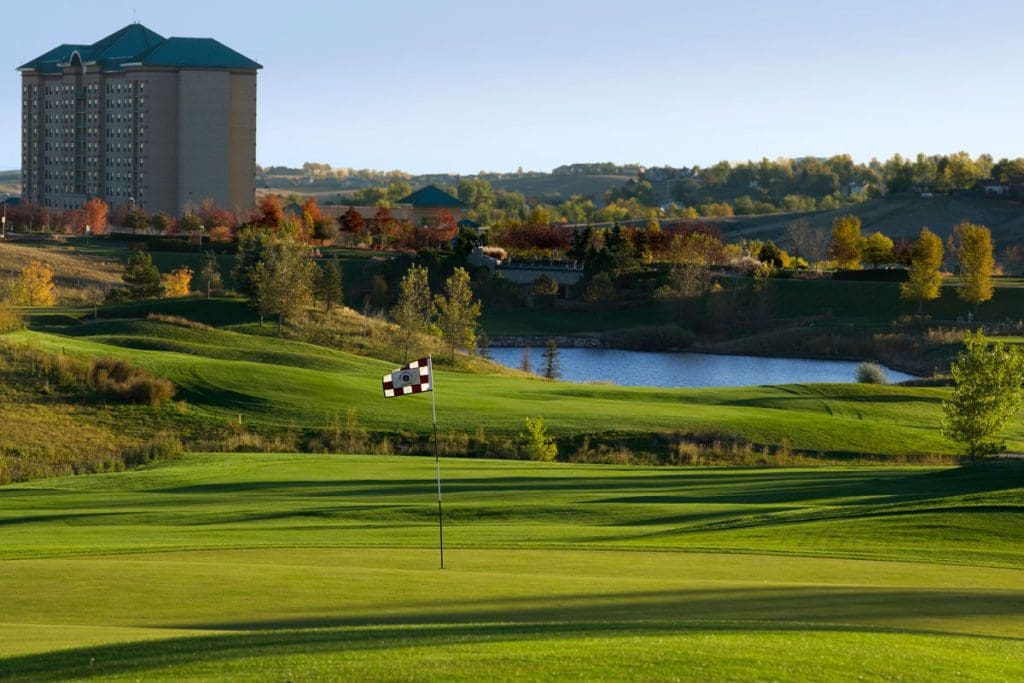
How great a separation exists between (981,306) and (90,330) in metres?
66.5

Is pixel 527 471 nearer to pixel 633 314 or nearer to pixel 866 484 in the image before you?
pixel 866 484

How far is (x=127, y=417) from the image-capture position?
45.2m

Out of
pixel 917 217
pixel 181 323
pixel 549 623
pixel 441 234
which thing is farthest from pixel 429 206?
pixel 549 623

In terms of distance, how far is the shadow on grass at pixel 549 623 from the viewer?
43.7 feet

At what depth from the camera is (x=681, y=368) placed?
8581 centimetres

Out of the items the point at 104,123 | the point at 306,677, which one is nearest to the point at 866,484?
the point at 306,677

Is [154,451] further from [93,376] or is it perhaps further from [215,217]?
[215,217]

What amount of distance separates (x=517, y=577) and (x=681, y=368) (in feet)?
222

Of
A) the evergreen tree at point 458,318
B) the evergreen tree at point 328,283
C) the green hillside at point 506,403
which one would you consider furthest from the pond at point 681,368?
the green hillside at point 506,403

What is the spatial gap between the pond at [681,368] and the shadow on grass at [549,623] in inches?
2238

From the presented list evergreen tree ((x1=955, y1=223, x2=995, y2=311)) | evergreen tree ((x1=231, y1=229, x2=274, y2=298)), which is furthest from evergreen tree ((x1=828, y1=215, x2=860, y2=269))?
evergreen tree ((x1=231, y1=229, x2=274, y2=298))

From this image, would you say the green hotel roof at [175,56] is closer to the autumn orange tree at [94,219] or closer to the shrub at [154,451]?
the autumn orange tree at [94,219]

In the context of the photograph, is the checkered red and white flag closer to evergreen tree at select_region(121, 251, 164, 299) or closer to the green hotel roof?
evergreen tree at select_region(121, 251, 164, 299)

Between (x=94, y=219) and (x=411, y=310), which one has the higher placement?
(x=94, y=219)
